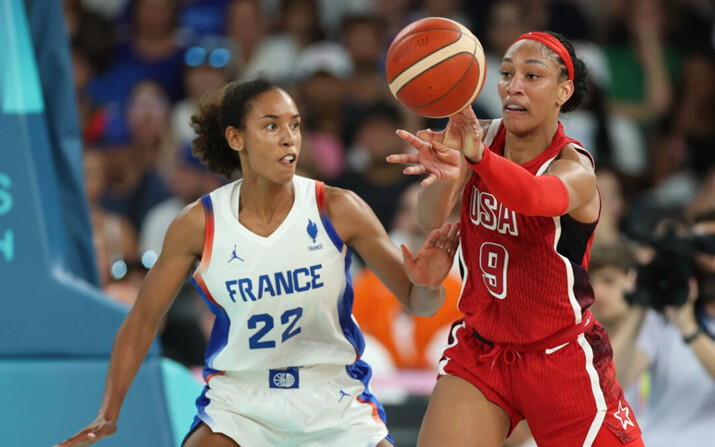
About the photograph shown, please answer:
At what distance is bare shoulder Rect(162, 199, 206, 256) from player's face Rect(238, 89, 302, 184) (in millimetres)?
304

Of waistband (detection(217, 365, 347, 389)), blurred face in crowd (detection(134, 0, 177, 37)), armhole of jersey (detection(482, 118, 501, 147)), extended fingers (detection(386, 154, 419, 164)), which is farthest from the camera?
blurred face in crowd (detection(134, 0, 177, 37))

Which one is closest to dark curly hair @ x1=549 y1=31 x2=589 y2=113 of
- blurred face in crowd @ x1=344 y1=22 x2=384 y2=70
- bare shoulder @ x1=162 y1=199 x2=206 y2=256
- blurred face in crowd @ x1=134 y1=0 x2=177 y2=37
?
bare shoulder @ x1=162 y1=199 x2=206 y2=256

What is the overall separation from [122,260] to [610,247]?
3223mm

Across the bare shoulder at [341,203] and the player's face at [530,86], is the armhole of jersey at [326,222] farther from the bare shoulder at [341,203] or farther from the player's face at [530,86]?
the player's face at [530,86]

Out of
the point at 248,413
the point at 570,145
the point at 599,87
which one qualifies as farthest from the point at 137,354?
the point at 599,87

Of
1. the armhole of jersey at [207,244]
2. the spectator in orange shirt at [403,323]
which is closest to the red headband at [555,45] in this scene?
the armhole of jersey at [207,244]

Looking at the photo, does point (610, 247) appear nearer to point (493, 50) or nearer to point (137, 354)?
point (137, 354)

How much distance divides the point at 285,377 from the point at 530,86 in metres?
1.44

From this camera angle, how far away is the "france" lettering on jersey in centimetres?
389

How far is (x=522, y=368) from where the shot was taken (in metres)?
3.68

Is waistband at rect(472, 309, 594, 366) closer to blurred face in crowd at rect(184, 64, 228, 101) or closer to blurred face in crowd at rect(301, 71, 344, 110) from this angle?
blurred face in crowd at rect(301, 71, 344, 110)

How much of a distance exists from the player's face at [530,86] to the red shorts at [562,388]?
800mm

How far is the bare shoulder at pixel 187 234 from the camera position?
3.94 metres

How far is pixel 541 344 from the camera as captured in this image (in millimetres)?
3684
